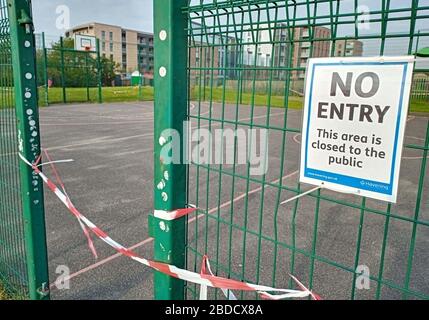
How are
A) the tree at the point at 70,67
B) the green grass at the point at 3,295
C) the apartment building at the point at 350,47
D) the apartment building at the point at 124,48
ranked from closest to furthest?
the apartment building at the point at 350,47 → the green grass at the point at 3,295 → the tree at the point at 70,67 → the apartment building at the point at 124,48

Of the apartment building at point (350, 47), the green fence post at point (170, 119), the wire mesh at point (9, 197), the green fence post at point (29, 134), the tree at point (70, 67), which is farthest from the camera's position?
the tree at point (70, 67)

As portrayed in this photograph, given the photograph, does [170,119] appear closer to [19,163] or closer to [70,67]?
[19,163]

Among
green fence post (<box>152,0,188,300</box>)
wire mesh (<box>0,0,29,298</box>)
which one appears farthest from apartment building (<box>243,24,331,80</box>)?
wire mesh (<box>0,0,29,298</box>)

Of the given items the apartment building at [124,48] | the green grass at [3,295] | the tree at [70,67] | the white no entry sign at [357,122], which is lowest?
the green grass at [3,295]

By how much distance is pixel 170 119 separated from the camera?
167cm

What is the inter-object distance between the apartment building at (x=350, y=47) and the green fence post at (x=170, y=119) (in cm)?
72

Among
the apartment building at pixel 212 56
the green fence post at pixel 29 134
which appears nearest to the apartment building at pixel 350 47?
the apartment building at pixel 212 56

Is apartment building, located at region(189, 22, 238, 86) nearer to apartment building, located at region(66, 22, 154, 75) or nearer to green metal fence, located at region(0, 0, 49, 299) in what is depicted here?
green metal fence, located at region(0, 0, 49, 299)

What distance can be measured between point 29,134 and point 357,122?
86.7 inches

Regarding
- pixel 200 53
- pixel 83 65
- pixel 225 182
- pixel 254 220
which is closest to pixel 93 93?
pixel 83 65

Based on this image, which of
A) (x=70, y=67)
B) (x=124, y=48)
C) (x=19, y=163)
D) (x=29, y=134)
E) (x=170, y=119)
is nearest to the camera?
(x=170, y=119)

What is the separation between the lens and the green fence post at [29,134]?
7.58 ft

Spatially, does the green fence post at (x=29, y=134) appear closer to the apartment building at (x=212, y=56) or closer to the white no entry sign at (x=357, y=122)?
the apartment building at (x=212, y=56)

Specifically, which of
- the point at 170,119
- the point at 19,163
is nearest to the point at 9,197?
the point at 19,163
